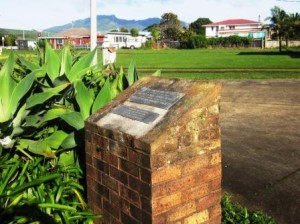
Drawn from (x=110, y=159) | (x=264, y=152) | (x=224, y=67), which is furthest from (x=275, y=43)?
(x=110, y=159)

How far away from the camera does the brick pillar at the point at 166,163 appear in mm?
2592

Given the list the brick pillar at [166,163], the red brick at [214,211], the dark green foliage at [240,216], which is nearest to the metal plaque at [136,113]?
the brick pillar at [166,163]

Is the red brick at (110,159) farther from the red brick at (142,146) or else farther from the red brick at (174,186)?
the red brick at (174,186)

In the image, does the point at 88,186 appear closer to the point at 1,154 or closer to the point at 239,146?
the point at 1,154

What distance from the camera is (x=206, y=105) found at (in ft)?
9.18

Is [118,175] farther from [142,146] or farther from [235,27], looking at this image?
[235,27]

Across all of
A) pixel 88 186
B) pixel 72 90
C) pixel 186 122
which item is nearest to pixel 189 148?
pixel 186 122

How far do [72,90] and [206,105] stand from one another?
161cm

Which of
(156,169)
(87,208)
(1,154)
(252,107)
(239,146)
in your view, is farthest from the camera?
(252,107)

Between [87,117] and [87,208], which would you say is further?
[87,117]

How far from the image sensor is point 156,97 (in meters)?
3.11

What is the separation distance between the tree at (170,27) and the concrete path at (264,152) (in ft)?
310

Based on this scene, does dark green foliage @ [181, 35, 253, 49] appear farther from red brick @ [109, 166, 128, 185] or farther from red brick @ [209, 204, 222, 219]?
red brick @ [109, 166, 128, 185]

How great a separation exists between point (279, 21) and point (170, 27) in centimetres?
4714
